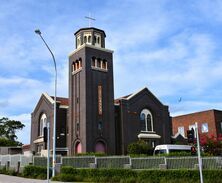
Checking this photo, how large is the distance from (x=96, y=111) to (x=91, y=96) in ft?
7.26

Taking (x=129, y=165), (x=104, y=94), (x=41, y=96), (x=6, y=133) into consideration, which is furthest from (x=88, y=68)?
(x=6, y=133)

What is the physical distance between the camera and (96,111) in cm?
4416

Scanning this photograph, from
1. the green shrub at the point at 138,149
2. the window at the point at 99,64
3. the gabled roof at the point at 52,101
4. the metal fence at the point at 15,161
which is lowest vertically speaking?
the metal fence at the point at 15,161

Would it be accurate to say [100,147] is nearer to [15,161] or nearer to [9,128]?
[15,161]

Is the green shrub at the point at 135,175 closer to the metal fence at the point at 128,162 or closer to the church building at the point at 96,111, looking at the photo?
the metal fence at the point at 128,162

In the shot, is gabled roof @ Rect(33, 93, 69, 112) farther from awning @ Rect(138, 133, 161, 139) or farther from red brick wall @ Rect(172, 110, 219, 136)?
red brick wall @ Rect(172, 110, 219, 136)

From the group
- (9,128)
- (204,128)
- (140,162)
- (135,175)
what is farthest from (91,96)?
(9,128)

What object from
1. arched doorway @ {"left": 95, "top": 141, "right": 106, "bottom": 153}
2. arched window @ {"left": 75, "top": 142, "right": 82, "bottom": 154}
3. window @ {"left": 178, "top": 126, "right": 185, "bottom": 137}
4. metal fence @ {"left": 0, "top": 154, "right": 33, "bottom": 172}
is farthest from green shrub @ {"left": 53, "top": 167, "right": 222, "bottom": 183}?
window @ {"left": 178, "top": 126, "right": 185, "bottom": 137}

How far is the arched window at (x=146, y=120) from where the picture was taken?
167ft

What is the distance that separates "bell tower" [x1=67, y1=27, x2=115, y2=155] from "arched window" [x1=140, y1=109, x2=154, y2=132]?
719 centimetres

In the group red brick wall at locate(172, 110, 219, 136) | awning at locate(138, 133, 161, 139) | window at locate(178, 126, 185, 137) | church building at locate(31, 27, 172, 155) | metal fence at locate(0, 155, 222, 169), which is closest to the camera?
metal fence at locate(0, 155, 222, 169)

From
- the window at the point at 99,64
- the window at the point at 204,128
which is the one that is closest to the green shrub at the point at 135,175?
the window at the point at 99,64

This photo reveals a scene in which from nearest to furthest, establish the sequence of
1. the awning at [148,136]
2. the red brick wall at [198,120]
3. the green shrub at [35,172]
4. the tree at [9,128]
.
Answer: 1. the green shrub at [35,172]
2. the awning at [148,136]
3. the red brick wall at [198,120]
4. the tree at [9,128]

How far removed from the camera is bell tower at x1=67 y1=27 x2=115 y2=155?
4312 cm
